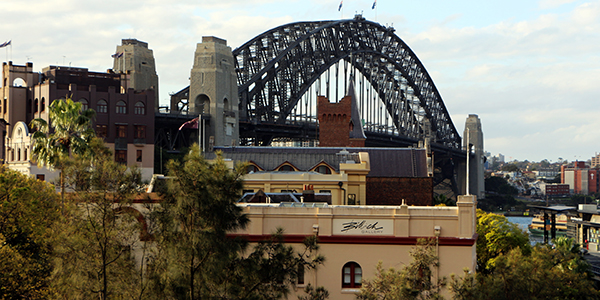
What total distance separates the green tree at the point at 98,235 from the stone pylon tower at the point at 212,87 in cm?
9001

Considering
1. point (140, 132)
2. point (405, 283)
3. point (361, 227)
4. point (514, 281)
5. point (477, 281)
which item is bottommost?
point (477, 281)

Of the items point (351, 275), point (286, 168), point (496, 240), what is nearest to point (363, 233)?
point (351, 275)

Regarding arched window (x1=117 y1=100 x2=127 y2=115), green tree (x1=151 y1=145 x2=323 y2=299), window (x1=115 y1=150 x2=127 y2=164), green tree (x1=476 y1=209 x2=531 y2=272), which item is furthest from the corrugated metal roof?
arched window (x1=117 y1=100 x2=127 y2=115)

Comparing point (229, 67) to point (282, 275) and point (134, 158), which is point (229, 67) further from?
point (282, 275)

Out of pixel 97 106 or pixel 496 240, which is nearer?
pixel 496 240

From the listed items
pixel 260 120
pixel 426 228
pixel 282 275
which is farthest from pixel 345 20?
pixel 282 275

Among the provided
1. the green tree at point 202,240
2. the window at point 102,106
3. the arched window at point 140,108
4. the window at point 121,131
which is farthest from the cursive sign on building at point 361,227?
the arched window at point 140,108

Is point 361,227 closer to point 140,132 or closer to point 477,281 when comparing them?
point 477,281

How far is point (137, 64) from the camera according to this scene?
430 ft

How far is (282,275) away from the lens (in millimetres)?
29828

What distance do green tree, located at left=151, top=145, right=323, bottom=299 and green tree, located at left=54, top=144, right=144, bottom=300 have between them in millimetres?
2435

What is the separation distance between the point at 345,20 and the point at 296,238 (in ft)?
489

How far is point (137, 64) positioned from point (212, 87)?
16138 millimetres

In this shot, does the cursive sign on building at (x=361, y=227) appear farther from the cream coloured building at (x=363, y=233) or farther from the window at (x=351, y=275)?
the window at (x=351, y=275)
